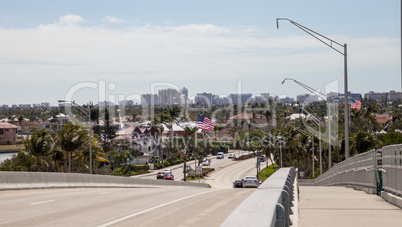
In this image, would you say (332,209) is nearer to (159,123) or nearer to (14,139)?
(159,123)

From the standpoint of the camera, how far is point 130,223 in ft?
39.0

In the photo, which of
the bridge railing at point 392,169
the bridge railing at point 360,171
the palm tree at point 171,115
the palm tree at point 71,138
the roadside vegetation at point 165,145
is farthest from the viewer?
the palm tree at point 171,115

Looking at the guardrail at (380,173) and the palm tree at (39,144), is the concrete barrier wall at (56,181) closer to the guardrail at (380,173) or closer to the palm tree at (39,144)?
the guardrail at (380,173)

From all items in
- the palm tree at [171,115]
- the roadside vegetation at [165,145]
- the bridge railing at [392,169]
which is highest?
the palm tree at [171,115]

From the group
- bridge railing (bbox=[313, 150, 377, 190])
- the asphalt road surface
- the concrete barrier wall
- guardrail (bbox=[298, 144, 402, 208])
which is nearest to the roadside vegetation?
the concrete barrier wall

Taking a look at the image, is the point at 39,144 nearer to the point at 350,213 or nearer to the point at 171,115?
the point at 350,213

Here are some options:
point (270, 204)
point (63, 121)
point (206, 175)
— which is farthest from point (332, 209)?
point (63, 121)

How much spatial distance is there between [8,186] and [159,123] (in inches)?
4457

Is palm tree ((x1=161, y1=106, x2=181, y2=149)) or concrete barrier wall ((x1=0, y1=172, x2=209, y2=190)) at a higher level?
palm tree ((x1=161, y1=106, x2=181, y2=149))

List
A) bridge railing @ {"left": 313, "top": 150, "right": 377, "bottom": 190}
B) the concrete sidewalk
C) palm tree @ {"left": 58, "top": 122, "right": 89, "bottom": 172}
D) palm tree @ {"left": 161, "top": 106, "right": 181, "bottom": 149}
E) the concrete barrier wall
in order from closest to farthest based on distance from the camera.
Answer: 1. the concrete sidewalk
2. bridge railing @ {"left": 313, "top": 150, "right": 377, "bottom": 190}
3. the concrete barrier wall
4. palm tree @ {"left": 58, "top": 122, "right": 89, "bottom": 172}
5. palm tree @ {"left": 161, "top": 106, "right": 181, "bottom": 149}

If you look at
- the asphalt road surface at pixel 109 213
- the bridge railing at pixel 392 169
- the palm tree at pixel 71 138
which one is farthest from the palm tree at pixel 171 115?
the bridge railing at pixel 392 169

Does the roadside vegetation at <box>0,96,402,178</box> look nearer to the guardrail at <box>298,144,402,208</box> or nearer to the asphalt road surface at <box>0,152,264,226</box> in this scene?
the guardrail at <box>298,144,402,208</box>

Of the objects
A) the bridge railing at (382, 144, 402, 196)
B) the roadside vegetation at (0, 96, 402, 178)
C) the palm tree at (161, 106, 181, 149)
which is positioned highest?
the palm tree at (161, 106, 181, 149)

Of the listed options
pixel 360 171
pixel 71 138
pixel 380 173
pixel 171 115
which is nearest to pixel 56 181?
pixel 360 171
